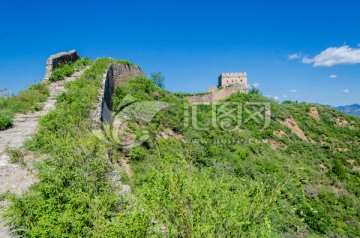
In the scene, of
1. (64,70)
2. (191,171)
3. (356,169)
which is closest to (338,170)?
(356,169)

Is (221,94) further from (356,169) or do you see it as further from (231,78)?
(231,78)

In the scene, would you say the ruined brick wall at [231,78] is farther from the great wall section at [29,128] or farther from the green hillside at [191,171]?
the great wall section at [29,128]

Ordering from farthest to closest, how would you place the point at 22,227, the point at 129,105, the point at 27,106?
1. the point at 129,105
2. the point at 27,106
3. the point at 22,227

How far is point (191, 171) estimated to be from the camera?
454 centimetres

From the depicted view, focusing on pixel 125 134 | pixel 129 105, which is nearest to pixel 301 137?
pixel 129 105

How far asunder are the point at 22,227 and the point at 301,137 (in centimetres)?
2347

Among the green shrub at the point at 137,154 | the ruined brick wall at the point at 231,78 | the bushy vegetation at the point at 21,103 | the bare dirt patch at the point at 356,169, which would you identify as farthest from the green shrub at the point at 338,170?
the ruined brick wall at the point at 231,78

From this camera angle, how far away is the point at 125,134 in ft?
39.6

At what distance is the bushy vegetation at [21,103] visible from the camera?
811cm

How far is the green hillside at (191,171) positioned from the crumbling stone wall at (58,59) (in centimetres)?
150

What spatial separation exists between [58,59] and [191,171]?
40.5ft

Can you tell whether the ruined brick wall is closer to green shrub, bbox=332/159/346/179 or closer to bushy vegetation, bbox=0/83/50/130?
Result: green shrub, bbox=332/159/346/179

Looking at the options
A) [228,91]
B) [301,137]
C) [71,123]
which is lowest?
[301,137]

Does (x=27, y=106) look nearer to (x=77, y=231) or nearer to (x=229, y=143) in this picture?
(x=77, y=231)
